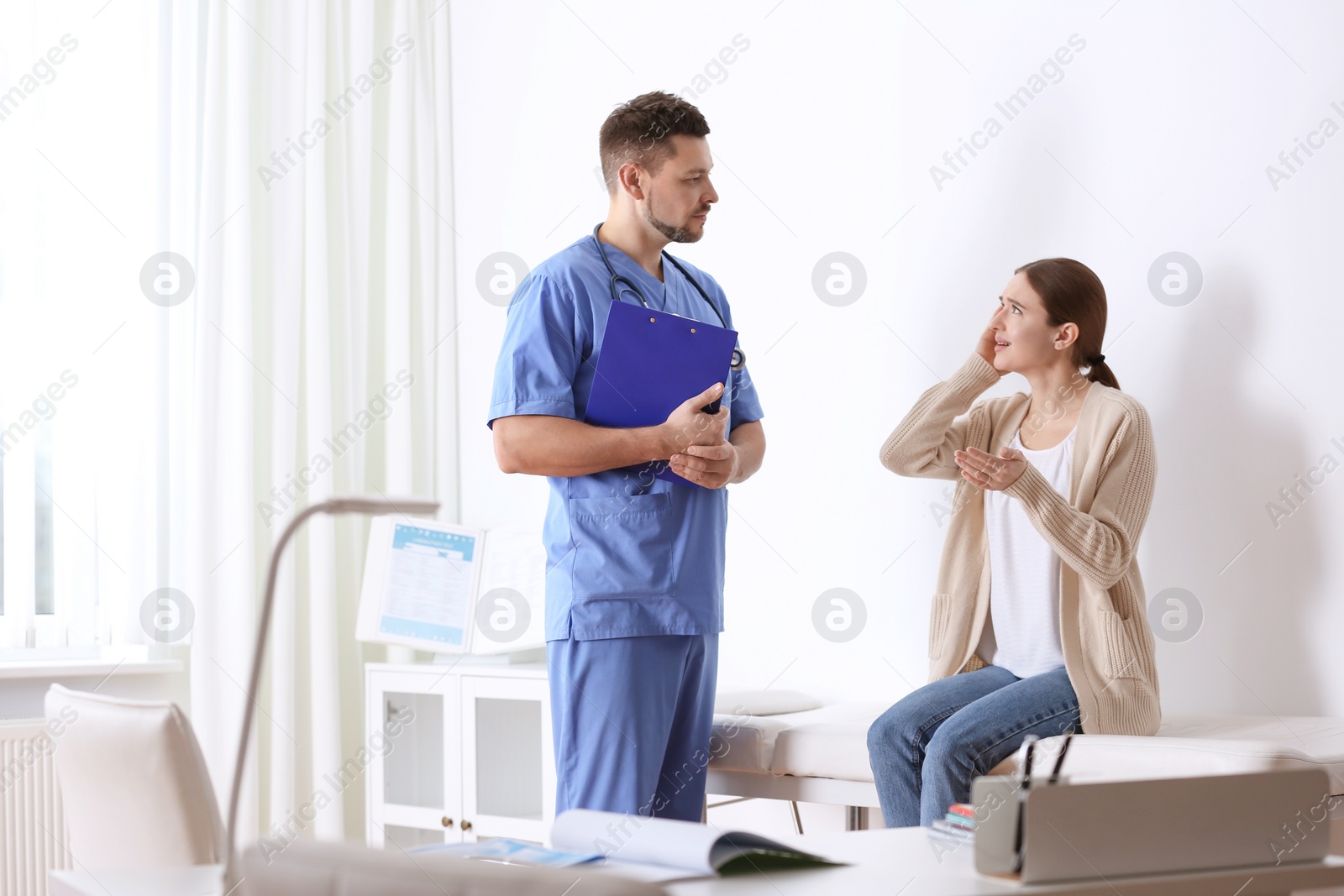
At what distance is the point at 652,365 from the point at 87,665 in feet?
6.48

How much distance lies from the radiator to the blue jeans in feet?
6.53

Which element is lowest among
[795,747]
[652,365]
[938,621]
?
[795,747]

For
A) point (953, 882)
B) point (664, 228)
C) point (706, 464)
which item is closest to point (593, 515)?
point (706, 464)

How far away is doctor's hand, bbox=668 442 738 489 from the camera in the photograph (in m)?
1.98

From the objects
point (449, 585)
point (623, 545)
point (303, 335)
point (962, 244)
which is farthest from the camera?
point (303, 335)

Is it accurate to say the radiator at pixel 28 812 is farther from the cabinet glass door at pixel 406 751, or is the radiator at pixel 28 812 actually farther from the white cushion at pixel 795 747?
the white cushion at pixel 795 747

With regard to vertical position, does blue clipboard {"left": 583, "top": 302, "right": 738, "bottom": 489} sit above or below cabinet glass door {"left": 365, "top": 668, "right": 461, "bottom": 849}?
above

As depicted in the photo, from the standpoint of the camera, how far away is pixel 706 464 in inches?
78.9

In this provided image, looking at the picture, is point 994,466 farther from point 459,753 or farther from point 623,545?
point 459,753

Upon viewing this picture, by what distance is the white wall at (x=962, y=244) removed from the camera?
7.84ft

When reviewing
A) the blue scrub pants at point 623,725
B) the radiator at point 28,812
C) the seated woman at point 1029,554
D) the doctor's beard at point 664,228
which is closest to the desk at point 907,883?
the blue scrub pants at point 623,725

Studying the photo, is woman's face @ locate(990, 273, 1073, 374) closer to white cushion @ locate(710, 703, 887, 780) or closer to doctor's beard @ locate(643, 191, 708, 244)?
doctor's beard @ locate(643, 191, 708, 244)

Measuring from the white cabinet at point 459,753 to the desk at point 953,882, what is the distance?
5.64 feet

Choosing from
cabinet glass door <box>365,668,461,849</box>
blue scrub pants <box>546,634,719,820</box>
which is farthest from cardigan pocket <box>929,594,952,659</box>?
cabinet glass door <box>365,668,461,849</box>
